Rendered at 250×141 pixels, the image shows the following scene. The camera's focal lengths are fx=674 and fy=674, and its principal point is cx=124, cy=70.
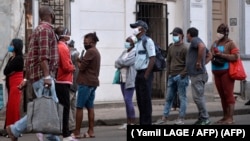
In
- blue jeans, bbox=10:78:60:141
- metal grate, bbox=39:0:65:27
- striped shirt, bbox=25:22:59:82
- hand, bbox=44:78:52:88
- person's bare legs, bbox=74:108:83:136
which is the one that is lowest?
person's bare legs, bbox=74:108:83:136

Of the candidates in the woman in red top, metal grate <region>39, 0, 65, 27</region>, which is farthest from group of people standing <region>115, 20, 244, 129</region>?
metal grate <region>39, 0, 65, 27</region>

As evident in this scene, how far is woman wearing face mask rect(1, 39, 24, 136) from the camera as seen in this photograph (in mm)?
12539

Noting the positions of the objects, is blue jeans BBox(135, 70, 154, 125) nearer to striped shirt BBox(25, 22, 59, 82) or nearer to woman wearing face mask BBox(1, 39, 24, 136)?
woman wearing face mask BBox(1, 39, 24, 136)

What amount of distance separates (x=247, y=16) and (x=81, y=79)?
1028 centimetres

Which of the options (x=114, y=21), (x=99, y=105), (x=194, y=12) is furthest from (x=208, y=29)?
(x=99, y=105)

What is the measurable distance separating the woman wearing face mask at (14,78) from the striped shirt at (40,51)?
10.9 feet

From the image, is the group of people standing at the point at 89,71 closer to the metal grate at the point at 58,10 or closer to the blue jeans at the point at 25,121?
the blue jeans at the point at 25,121

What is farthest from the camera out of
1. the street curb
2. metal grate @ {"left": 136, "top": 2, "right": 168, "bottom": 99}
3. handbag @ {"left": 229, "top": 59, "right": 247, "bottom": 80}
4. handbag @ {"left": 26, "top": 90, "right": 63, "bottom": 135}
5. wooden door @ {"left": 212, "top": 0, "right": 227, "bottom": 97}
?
wooden door @ {"left": 212, "top": 0, "right": 227, "bottom": 97}

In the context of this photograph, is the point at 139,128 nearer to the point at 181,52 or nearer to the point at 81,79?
the point at 81,79

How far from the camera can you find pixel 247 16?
68.6 ft

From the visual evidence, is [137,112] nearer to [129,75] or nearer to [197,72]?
[129,75]

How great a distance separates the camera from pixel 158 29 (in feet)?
62.0

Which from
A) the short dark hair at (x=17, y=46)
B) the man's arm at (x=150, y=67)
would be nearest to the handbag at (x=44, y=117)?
the man's arm at (x=150, y=67)

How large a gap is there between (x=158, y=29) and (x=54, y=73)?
9.79 meters
